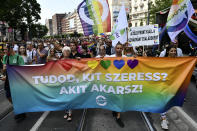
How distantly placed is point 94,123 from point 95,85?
99 cm

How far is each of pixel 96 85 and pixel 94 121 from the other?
100 centimetres

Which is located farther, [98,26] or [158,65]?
[98,26]

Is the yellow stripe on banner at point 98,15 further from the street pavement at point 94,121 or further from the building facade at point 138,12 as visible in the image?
the building facade at point 138,12

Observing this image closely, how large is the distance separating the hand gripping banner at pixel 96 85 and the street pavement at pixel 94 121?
43 cm

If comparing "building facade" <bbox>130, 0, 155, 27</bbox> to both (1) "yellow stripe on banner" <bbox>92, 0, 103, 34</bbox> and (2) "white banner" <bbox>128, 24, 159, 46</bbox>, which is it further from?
(2) "white banner" <bbox>128, 24, 159, 46</bbox>

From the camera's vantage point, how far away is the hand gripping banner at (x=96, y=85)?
370 centimetres

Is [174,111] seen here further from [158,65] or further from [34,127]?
[34,127]

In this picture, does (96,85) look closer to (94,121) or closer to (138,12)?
(94,121)

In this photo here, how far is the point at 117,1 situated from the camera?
78812 mm

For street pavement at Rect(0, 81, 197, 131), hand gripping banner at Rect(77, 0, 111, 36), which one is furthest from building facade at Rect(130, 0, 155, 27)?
street pavement at Rect(0, 81, 197, 131)

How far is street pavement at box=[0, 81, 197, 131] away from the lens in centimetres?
378

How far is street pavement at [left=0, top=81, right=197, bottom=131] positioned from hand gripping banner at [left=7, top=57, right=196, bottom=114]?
435mm

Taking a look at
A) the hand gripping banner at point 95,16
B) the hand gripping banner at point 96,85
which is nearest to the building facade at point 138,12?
the hand gripping banner at point 95,16

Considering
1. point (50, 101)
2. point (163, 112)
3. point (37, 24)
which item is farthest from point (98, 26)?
point (37, 24)
